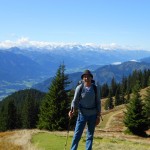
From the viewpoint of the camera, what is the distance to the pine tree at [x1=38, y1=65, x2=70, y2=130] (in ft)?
152

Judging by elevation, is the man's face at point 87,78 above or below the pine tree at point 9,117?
above

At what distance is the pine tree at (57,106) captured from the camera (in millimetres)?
46469

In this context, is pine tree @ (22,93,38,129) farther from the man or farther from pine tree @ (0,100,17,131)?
the man

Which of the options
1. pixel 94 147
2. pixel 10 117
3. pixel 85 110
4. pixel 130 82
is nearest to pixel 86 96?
Result: pixel 85 110

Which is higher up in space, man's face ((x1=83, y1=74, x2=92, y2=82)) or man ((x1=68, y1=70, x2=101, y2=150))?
man's face ((x1=83, y1=74, x2=92, y2=82))

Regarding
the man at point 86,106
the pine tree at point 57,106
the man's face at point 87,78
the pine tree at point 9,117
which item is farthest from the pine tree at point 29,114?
the man's face at point 87,78

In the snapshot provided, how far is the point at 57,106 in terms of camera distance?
156 ft

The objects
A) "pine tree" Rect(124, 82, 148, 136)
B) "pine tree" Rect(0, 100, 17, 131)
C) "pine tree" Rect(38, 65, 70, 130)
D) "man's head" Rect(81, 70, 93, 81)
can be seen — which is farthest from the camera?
"pine tree" Rect(0, 100, 17, 131)

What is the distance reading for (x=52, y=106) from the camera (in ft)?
156

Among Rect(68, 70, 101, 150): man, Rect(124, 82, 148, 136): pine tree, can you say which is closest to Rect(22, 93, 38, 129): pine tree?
Rect(124, 82, 148, 136): pine tree

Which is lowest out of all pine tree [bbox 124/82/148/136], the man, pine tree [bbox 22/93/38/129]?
pine tree [bbox 22/93/38/129]

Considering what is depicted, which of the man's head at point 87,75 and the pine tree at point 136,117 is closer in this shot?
the man's head at point 87,75

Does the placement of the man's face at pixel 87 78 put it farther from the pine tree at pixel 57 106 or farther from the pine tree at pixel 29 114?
the pine tree at pixel 29 114

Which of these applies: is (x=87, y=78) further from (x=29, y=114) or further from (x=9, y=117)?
(x=29, y=114)
